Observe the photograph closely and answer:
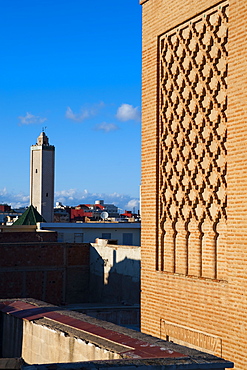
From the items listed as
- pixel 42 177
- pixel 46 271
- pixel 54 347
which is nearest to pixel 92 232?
pixel 46 271

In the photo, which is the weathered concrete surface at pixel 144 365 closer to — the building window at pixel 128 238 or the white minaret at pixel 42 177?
the building window at pixel 128 238

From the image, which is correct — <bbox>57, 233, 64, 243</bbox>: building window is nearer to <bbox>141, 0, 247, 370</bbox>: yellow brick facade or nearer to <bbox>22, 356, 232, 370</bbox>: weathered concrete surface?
<bbox>141, 0, 247, 370</bbox>: yellow brick facade

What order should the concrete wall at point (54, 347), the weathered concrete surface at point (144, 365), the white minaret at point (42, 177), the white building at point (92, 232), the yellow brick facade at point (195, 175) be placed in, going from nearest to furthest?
the weathered concrete surface at point (144, 365) < the concrete wall at point (54, 347) < the yellow brick facade at point (195, 175) < the white building at point (92, 232) < the white minaret at point (42, 177)

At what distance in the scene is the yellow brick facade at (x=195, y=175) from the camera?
8852mm

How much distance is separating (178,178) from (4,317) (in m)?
3.82

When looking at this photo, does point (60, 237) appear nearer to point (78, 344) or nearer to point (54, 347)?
point (54, 347)

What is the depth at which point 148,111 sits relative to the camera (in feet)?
36.4

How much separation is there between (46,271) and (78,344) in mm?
21345

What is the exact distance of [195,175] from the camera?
9.86 meters

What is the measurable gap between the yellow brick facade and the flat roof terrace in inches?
80.9

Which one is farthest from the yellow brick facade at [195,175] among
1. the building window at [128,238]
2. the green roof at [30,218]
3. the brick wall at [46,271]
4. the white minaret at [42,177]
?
the white minaret at [42,177]

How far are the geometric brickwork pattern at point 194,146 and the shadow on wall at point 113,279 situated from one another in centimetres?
1420

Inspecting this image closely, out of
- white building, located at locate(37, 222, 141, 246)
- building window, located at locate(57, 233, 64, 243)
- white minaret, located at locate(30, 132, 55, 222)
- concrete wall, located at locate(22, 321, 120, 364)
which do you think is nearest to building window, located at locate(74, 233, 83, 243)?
white building, located at locate(37, 222, 141, 246)

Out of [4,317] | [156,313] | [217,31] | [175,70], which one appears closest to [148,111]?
[175,70]
